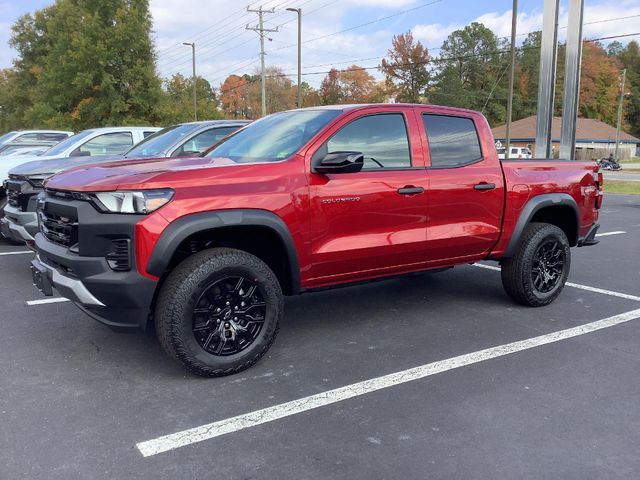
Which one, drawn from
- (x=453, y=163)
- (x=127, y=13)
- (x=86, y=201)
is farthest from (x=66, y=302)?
(x=127, y=13)

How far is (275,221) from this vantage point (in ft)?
13.1

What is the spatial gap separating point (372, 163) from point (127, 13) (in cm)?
3742

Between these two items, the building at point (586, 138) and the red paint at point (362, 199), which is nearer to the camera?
the red paint at point (362, 199)

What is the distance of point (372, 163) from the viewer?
15.0ft

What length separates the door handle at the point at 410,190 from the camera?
4633 millimetres

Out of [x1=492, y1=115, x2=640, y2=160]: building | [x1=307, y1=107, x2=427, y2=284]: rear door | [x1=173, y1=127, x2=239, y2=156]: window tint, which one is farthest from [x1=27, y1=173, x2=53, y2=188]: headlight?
[x1=492, y1=115, x2=640, y2=160]: building

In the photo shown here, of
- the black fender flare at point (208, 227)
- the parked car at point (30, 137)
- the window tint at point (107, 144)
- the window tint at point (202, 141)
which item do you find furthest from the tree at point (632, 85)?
the black fender flare at point (208, 227)

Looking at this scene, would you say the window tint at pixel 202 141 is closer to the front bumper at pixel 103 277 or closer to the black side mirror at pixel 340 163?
the black side mirror at pixel 340 163

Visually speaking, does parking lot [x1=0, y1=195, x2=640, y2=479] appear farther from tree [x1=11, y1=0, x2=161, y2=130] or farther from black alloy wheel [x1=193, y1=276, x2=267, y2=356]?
tree [x1=11, y1=0, x2=161, y2=130]

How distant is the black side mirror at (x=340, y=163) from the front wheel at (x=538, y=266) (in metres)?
2.20

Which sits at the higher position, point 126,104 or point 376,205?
point 126,104

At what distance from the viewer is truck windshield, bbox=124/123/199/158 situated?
25.1 ft

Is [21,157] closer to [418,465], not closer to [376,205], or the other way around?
[376,205]

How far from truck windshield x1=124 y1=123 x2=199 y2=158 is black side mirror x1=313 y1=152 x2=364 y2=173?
388cm
